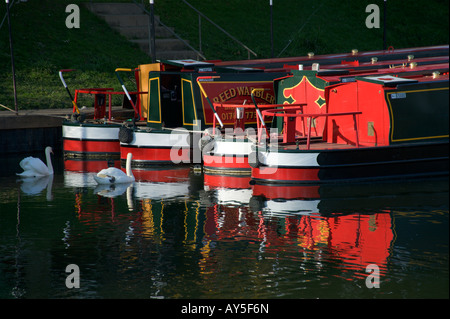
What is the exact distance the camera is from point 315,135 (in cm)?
1978

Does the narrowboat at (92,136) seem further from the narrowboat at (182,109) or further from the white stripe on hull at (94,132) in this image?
the narrowboat at (182,109)

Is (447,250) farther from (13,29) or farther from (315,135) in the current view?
(13,29)

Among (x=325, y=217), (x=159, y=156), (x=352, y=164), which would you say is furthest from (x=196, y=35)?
(x=325, y=217)

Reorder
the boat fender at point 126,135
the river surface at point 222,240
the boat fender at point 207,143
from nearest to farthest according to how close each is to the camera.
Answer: the river surface at point 222,240
the boat fender at point 207,143
the boat fender at point 126,135

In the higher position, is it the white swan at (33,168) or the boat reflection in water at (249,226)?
the white swan at (33,168)

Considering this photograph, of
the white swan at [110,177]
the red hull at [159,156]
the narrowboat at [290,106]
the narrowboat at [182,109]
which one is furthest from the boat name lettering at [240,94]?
the white swan at [110,177]

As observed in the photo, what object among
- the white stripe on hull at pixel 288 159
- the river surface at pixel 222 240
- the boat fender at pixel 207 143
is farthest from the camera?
the boat fender at pixel 207 143

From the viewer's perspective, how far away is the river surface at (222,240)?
10539 millimetres

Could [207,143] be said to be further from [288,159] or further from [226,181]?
[288,159]

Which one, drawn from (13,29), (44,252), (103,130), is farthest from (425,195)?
(13,29)

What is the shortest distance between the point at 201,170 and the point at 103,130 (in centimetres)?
392
